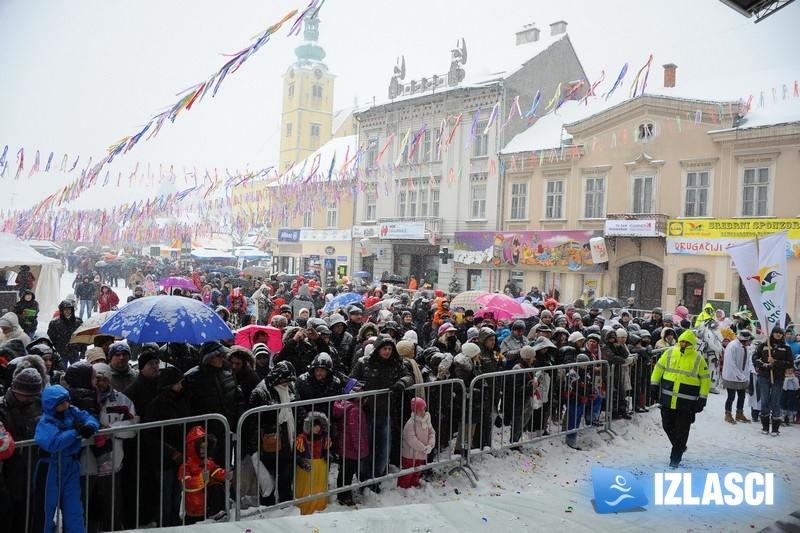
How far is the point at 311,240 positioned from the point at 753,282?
104ft

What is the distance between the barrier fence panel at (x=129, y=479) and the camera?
12.4ft

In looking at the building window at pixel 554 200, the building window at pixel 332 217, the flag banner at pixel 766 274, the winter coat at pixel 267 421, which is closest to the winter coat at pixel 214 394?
the winter coat at pixel 267 421

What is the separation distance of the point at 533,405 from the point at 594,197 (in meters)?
19.8

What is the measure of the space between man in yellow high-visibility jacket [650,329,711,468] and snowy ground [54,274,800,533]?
389 mm

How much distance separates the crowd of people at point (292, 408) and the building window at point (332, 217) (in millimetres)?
28463

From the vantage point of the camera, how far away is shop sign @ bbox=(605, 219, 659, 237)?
22.2 m

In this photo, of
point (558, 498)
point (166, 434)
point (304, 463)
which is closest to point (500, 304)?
point (558, 498)

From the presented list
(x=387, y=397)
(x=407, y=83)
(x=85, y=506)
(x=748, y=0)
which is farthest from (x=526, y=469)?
(x=407, y=83)

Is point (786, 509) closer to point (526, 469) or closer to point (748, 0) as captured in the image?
point (526, 469)

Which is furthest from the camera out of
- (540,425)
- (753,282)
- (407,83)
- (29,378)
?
(407,83)

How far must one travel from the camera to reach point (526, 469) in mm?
6285

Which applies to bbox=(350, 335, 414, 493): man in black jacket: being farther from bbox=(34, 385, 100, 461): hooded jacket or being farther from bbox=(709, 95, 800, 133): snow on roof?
bbox=(709, 95, 800, 133): snow on roof

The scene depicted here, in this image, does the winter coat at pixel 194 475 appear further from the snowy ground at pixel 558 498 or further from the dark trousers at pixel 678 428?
the dark trousers at pixel 678 428

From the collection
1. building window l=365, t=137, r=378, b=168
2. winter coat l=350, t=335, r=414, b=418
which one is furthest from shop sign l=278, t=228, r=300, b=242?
winter coat l=350, t=335, r=414, b=418
